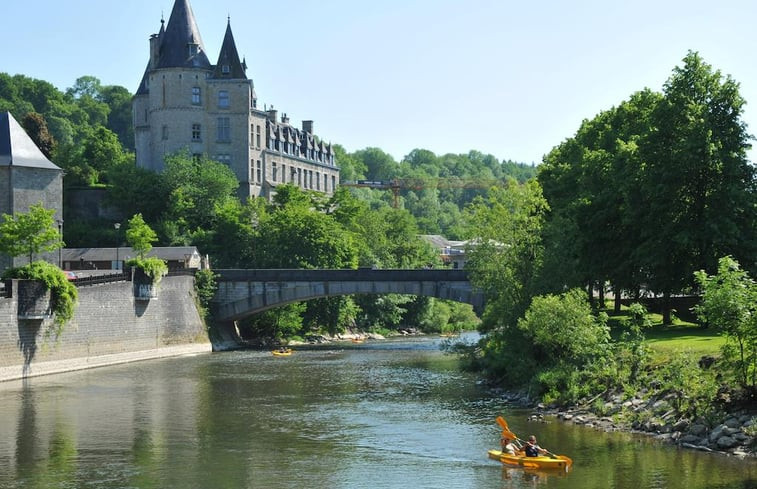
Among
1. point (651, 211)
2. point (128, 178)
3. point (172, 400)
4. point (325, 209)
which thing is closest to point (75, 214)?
point (128, 178)

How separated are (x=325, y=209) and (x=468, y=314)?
18314mm

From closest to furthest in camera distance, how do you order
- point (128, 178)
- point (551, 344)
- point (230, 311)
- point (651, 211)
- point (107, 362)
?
point (551, 344), point (651, 211), point (107, 362), point (230, 311), point (128, 178)

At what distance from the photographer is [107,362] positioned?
68.5 m

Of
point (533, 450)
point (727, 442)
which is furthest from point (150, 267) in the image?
point (727, 442)

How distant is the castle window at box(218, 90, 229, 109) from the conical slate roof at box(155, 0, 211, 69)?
11.4 ft

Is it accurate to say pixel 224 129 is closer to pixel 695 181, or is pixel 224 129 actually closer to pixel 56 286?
pixel 56 286

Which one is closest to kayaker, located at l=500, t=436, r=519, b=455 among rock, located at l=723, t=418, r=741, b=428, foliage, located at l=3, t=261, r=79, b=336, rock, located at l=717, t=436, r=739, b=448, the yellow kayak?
the yellow kayak

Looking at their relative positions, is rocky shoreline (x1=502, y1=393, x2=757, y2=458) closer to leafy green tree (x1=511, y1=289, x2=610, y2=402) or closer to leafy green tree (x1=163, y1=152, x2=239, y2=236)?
leafy green tree (x1=511, y1=289, x2=610, y2=402)

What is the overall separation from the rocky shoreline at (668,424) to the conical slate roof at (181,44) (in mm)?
73679

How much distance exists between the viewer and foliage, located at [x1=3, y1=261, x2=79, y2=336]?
199 feet

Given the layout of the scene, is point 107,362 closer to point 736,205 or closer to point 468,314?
point 736,205

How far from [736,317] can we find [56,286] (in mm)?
36547

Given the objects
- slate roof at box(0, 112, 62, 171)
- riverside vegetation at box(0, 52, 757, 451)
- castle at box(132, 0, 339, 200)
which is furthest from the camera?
castle at box(132, 0, 339, 200)

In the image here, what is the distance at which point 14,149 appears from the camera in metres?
82.7
